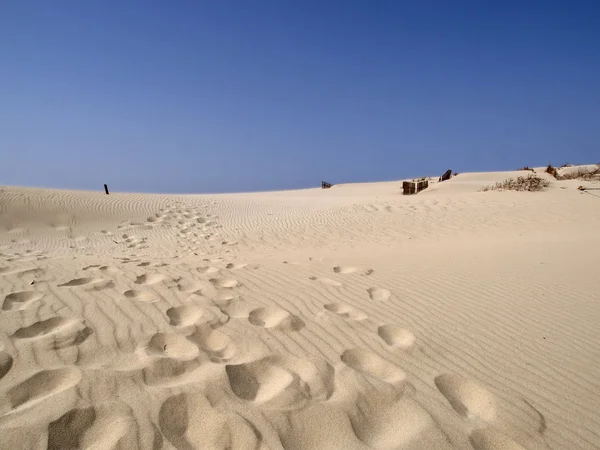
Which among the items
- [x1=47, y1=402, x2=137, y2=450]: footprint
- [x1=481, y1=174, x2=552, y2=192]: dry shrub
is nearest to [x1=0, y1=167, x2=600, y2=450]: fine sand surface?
[x1=47, y1=402, x2=137, y2=450]: footprint

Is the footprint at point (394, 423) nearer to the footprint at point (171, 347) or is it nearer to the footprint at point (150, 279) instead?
the footprint at point (171, 347)

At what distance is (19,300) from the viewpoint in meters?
3.18

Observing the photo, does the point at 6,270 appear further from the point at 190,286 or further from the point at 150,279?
the point at 190,286

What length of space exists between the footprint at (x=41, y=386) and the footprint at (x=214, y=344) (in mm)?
793

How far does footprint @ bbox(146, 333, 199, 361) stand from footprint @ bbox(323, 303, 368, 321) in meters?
1.39

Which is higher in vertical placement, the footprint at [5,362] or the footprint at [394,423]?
the footprint at [5,362]

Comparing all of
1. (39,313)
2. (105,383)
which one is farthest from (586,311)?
(39,313)

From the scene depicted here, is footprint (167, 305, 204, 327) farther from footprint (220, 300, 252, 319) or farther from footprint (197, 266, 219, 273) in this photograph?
footprint (197, 266, 219, 273)

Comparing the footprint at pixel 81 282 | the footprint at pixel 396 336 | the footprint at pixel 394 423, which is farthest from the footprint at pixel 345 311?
the footprint at pixel 81 282

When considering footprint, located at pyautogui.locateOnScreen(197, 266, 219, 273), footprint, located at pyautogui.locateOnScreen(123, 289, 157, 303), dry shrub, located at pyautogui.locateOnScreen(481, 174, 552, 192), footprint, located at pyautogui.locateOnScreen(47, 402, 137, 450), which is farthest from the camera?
dry shrub, located at pyautogui.locateOnScreen(481, 174, 552, 192)

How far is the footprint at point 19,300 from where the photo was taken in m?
3.00

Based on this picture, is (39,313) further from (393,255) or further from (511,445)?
(393,255)

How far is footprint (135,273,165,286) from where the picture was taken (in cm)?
388

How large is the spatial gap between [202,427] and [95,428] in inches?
20.8
